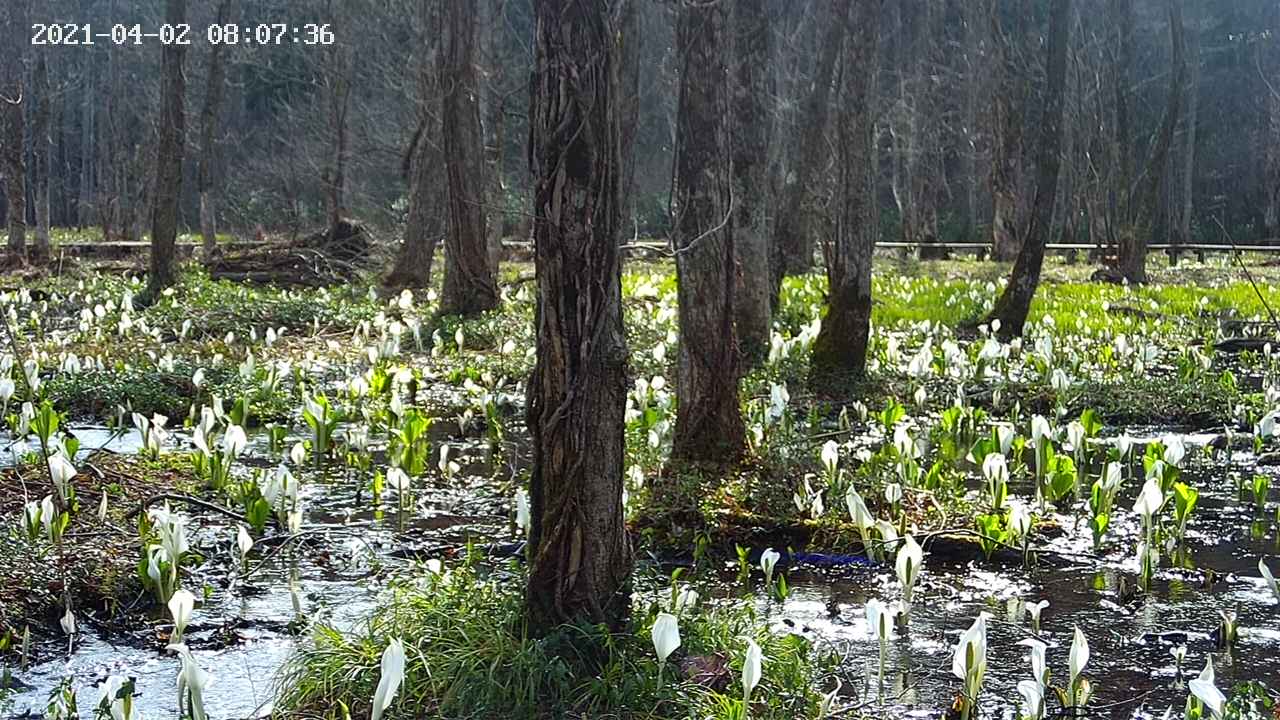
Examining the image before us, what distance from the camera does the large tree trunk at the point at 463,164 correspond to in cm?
1433

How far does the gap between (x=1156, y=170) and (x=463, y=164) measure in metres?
10.5

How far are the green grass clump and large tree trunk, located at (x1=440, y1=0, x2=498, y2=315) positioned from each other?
10380 millimetres

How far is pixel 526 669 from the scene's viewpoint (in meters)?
3.73

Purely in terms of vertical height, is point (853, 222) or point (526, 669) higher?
point (853, 222)

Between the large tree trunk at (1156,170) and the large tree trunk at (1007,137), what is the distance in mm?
6377

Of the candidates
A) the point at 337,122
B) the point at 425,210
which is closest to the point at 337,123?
the point at 337,122

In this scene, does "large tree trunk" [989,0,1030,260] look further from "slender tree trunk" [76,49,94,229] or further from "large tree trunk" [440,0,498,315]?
"slender tree trunk" [76,49,94,229]

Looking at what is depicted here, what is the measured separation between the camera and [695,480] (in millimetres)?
5918

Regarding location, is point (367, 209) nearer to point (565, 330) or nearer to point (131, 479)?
point (131, 479)

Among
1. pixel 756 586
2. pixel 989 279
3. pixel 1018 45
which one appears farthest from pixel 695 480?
pixel 1018 45

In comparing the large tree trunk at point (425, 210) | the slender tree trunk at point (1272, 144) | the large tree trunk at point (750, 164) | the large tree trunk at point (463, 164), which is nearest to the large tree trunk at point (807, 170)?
the large tree trunk at point (750, 164)

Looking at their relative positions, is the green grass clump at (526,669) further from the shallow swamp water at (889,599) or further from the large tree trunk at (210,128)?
the large tree trunk at (210,128)

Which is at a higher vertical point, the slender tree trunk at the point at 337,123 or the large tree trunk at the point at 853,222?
the slender tree trunk at the point at 337,123

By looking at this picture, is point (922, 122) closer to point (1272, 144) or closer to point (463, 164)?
point (1272, 144)
